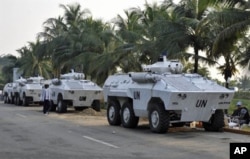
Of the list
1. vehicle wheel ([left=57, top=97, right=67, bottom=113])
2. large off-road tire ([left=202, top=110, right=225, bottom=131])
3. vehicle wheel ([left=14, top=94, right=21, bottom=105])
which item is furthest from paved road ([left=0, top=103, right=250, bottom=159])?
vehicle wheel ([left=14, top=94, right=21, bottom=105])

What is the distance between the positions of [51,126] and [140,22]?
16.4 metres

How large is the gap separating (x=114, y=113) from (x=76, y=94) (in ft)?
24.7

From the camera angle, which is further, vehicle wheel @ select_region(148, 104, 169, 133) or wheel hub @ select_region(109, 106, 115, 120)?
wheel hub @ select_region(109, 106, 115, 120)

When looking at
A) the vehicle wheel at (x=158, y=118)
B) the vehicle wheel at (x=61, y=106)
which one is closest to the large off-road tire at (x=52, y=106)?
the vehicle wheel at (x=61, y=106)

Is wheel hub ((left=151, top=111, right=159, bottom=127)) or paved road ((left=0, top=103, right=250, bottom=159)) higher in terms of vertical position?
wheel hub ((left=151, top=111, right=159, bottom=127))

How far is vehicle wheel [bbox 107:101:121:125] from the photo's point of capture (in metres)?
19.1

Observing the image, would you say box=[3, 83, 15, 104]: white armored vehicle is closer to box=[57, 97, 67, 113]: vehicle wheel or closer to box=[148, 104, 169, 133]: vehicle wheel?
box=[57, 97, 67, 113]: vehicle wheel

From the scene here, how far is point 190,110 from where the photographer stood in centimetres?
1570

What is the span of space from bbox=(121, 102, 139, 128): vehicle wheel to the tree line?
4986 mm

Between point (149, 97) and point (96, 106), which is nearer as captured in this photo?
point (149, 97)

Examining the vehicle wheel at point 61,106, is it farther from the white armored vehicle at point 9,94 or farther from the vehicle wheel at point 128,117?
the white armored vehicle at point 9,94

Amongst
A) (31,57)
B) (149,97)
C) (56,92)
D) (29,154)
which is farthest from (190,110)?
(31,57)

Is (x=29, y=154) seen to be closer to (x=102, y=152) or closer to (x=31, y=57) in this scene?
(x=102, y=152)

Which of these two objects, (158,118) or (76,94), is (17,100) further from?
(158,118)
